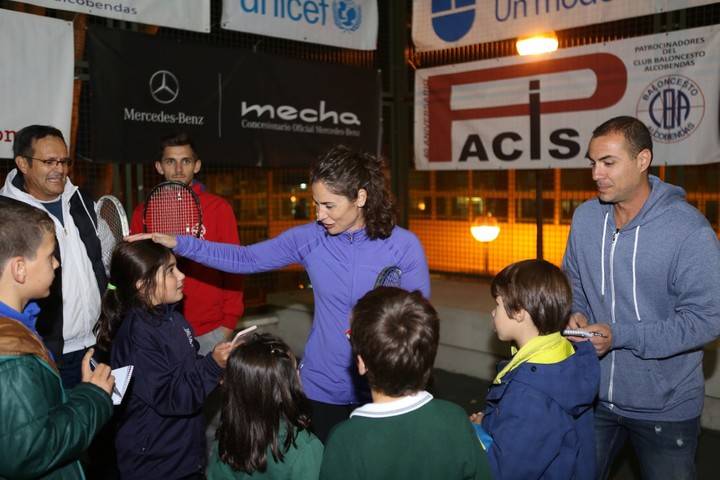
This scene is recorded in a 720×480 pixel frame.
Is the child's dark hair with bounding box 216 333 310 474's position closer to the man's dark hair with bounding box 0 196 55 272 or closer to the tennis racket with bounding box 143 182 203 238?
the man's dark hair with bounding box 0 196 55 272

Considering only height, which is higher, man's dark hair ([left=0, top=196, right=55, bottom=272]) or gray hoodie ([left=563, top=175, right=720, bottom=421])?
man's dark hair ([left=0, top=196, right=55, bottom=272])

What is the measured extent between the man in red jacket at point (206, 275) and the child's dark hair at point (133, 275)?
1.38 meters

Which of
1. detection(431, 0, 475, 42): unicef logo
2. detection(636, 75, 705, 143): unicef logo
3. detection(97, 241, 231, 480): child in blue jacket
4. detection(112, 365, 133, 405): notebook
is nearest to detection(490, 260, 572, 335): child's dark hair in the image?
detection(97, 241, 231, 480): child in blue jacket

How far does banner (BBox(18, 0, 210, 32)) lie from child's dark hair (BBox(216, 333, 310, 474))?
4156 mm

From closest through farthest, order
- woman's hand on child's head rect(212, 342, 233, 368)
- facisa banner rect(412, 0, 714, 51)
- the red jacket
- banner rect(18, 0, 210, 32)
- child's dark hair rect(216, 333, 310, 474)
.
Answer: child's dark hair rect(216, 333, 310, 474), woman's hand on child's head rect(212, 342, 233, 368), the red jacket, banner rect(18, 0, 210, 32), facisa banner rect(412, 0, 714, 51)

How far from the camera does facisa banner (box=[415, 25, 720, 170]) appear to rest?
571 cm

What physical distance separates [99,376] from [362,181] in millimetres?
1400

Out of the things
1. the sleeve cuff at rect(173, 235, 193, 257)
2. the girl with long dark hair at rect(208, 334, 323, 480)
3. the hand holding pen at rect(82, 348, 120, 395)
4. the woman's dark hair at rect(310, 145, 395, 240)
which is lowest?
the girl with long dark hair at rect(208, 334, 323, 480)

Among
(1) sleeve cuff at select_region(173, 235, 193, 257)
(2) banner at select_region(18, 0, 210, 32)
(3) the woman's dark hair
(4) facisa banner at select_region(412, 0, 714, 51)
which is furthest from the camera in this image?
(4) facisa banner at select_region(412, 0, 714, 51)

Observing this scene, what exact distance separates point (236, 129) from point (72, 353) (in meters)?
3.28

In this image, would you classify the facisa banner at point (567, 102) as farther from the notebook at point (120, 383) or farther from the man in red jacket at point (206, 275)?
the notebook at point (120, 383)

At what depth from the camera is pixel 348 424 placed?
6.70ft

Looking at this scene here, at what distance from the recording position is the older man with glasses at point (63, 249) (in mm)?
3750

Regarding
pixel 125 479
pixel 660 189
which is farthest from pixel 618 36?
pixel 125 479
